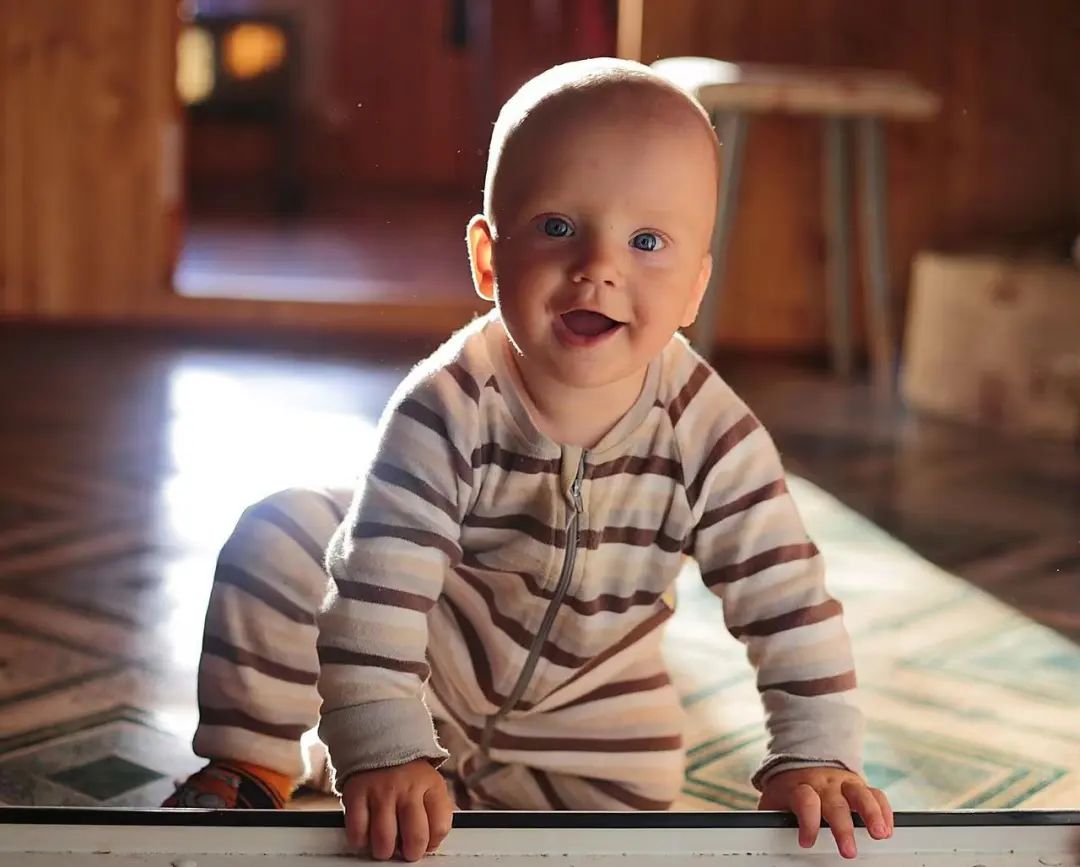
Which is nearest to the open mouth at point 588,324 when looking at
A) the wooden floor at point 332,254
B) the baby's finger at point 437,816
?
the baby's finger at point 437,816

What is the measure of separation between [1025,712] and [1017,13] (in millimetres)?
1850

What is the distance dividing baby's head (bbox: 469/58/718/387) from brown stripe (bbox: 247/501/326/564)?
20 centimetres

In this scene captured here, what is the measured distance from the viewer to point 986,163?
2727mm

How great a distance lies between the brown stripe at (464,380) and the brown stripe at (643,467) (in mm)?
71

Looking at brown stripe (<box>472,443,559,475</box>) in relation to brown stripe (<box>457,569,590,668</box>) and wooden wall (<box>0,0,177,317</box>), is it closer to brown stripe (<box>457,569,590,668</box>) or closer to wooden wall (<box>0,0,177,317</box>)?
brown stripe (<box>457,569,590,668</box>)

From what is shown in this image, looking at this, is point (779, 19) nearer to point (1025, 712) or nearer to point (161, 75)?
point (161, 75)

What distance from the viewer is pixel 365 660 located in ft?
2.27

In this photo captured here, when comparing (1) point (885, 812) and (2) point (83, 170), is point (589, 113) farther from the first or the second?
(2) point (83, 170)

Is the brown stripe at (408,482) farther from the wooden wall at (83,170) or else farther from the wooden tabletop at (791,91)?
the wooden wall at (83,170)

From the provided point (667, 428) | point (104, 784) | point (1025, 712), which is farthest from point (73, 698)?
point (1025, 712)

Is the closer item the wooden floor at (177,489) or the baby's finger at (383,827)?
the baby's finger at (383,827)

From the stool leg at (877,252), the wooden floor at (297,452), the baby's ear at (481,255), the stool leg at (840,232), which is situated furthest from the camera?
the stool leg at (840,232)

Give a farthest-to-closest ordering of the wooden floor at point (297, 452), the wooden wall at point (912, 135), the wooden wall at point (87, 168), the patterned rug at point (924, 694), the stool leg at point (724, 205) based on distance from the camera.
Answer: the wooden wall at point (87, 168) → the wooden wall at point (912, 135) → the stool leg at point (724, 205) → the wooden floor at point (297, 452) → the patterned rug at point (924, 694)

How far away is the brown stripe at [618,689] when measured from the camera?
0.85 metres
